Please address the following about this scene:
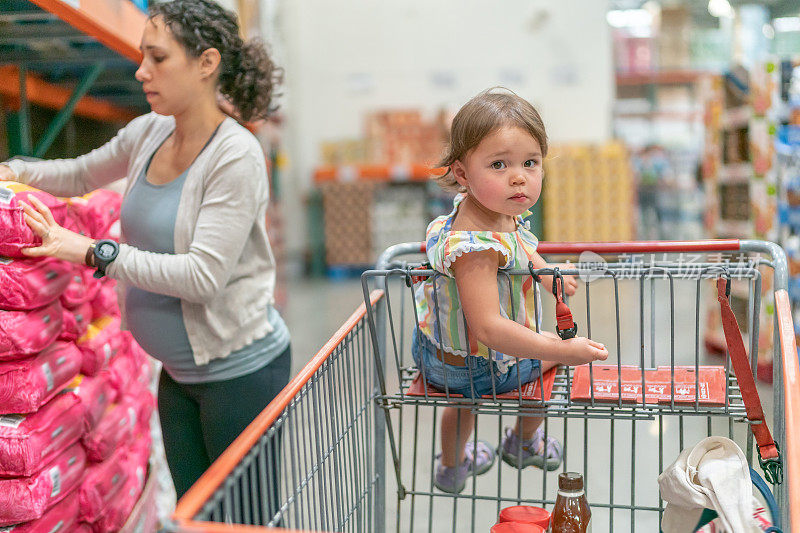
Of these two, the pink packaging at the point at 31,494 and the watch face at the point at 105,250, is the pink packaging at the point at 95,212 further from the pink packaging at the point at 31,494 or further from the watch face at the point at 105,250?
the pink packaging at the point at 31,494

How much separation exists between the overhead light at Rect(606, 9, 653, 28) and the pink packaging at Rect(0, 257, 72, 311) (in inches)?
598

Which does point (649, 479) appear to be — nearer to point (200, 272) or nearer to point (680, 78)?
point (200, 272)

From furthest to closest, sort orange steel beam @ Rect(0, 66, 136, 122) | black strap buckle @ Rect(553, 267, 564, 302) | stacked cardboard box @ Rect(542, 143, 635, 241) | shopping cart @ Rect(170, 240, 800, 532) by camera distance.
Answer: stacked cardboard box @ Rect(542, 143, 635, 241), orange steel beam @ Rect(0, 66, 136, 122), black strap buckle @ Rect(553, 267, 564, 302), shopping cart @ Rect(170, 240, 800, 532)

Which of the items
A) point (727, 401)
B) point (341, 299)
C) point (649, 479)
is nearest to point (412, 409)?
point (649, 479)

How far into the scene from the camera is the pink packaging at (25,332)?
166cm

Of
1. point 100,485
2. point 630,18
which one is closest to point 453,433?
point 100,485

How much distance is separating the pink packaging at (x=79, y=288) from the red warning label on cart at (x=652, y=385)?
1211mm

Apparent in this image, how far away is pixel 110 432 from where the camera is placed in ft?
7.02

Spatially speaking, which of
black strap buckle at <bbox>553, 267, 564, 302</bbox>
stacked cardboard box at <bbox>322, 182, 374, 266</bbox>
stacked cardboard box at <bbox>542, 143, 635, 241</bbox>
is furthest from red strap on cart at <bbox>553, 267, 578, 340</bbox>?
stacked cardboard box at <bbox>322, 182, 374, 266</bbox>

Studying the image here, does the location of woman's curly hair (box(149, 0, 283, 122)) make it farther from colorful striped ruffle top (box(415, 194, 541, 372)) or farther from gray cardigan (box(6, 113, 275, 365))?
colorful striped ruffle top (box(415, 194, 541, 372))

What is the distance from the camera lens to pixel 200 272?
1641 mm

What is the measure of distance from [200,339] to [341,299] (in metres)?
6.09

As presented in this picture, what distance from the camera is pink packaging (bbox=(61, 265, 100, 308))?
6.51 feet

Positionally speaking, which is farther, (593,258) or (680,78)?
(680,78)
